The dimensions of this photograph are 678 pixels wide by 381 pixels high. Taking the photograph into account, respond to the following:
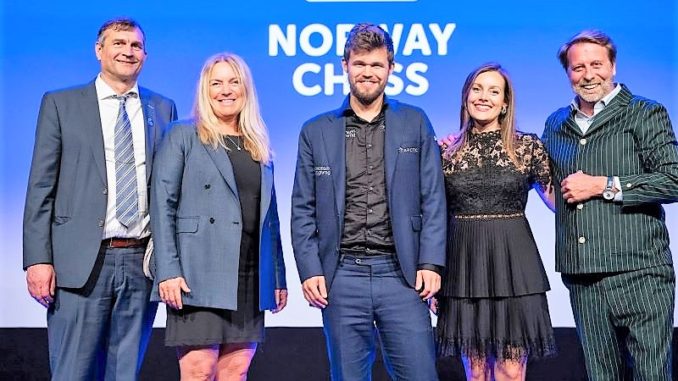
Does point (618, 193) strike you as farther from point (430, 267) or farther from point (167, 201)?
point (167, 201)

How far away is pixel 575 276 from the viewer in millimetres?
3070

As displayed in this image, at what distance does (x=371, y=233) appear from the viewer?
9.75 feet

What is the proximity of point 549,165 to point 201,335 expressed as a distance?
140 cm

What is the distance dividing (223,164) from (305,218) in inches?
13.6

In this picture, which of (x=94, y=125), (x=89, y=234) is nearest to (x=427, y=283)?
(x=89, y=234)

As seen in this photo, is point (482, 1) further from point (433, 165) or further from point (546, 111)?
point (433, 165)

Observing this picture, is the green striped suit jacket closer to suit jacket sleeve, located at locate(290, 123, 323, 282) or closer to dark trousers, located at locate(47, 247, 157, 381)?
suit jacket sleeve, located at locate(290, 123, 323, 282)

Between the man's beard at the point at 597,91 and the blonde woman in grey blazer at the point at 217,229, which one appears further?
the man's beard at the point at 597,91

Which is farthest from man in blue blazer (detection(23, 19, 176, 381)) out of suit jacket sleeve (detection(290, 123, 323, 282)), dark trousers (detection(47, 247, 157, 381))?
suit jacket sleeve (detection(290, 123, 323, 282))

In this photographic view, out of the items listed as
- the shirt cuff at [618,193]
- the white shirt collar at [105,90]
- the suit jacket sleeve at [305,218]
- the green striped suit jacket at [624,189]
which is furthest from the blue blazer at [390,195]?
the white shirt collar at [105,90]

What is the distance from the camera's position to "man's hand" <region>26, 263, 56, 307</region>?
10.0 ft

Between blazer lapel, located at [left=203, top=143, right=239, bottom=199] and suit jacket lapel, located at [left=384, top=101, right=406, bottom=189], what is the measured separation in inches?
21.1

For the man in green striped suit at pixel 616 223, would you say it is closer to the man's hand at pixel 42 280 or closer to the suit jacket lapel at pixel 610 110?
the suit jacket lapel at pixel 610 110

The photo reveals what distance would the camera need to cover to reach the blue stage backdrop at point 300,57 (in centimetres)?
433
